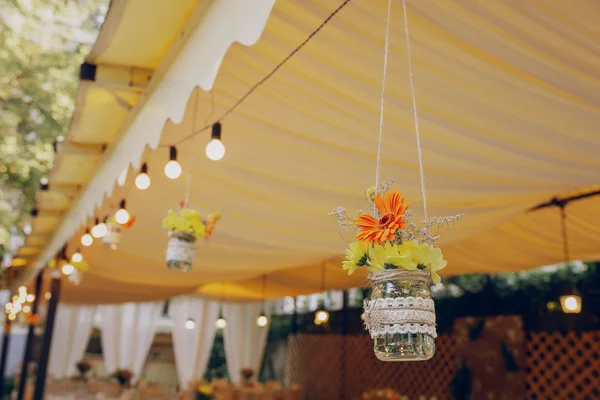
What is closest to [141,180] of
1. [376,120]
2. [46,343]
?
[376,120]

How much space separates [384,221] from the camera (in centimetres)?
101

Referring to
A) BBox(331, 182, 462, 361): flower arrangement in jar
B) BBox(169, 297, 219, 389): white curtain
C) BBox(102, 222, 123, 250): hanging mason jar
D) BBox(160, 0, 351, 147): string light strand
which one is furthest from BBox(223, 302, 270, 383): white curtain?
BBox(331, 182, 462, 361): flower arrangement in jar

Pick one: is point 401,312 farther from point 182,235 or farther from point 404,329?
point 182,235

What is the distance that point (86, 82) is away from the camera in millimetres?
2441

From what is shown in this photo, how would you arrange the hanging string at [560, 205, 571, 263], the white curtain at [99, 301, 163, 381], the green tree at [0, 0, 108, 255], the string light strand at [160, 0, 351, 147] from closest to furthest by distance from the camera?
the string light strand at [160, 0, 351, 147] < the hanging string at [560, 205, 571, 263] < the green tree at [0, 0, 108, 255] < the white curtain at [99, 301, 163, 381]

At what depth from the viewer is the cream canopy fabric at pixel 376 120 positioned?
62.7 inches

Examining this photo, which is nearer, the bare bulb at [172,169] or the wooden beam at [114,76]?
the bare bulb at [172,169]

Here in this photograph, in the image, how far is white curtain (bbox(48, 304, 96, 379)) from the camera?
11.9 m

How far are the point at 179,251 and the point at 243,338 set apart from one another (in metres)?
8.97

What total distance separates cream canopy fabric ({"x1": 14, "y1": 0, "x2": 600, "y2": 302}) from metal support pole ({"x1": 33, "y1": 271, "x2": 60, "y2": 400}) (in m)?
2.57

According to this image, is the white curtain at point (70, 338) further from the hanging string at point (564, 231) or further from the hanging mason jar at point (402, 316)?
the hanging mason jar at point (402, 316)

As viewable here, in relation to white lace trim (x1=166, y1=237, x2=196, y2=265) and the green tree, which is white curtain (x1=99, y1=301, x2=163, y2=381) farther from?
white lace trim (x1=166, y1=237, x2=196, y2=265)

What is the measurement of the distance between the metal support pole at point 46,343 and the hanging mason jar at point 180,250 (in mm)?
4349

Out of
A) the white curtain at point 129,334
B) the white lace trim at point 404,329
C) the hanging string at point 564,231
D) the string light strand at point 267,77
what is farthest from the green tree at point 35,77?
the white lace trim at point 404,329
